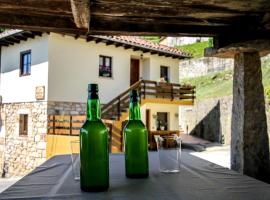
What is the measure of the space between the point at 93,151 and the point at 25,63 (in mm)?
11966

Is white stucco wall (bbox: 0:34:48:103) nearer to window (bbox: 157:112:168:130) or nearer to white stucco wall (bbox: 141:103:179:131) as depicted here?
white stucco wall (bbox: 141:103:179:131)

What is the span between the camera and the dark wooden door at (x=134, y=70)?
45.9ft

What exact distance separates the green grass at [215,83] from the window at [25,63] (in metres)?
9.20

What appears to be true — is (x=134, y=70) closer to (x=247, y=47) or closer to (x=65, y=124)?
(x=65, y=124)

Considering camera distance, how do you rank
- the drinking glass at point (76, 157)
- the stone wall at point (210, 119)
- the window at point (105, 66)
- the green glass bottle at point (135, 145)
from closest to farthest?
the drinking glass at point (76, 157) → the green glass bottle at point (135, 145) → the window at point (105, 66) → the stone wall at point (210, 119)

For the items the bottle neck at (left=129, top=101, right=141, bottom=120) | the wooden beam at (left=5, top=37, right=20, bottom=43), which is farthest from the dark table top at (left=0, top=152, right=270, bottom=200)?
the wooden beam at (left=5, top=37, right=20, bottom=43)

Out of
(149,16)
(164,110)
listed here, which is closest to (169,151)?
(149,16)

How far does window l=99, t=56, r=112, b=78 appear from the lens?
41.8ft

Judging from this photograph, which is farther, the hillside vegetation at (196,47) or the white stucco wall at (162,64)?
the hillside vegetation at (196,47)

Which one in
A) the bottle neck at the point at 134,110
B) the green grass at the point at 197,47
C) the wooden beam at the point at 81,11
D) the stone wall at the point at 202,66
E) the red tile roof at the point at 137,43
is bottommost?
the bottle neck at the point at 134,110

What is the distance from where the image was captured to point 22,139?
12289 millimetres

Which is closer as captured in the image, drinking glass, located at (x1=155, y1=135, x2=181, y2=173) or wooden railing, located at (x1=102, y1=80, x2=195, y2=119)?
drinking glass, located at (x1=155, y1=135, x2=181, y2=173)

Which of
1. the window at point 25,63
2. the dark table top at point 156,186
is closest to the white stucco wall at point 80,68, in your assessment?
the window at point 25,63

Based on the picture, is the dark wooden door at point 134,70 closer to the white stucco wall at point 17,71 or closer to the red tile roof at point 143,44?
the red tile roof at point 143,44
